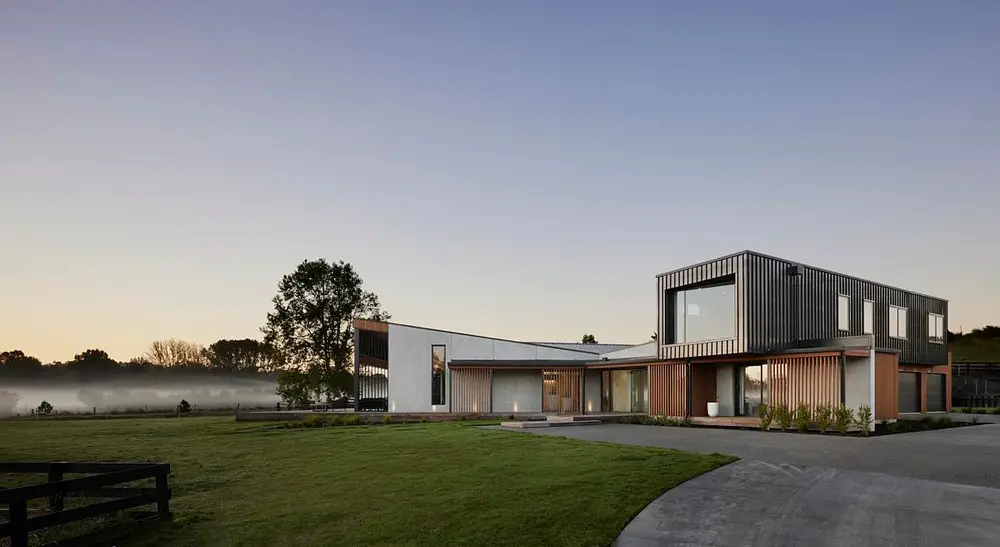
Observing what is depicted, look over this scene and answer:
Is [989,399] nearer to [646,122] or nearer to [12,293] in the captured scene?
[646,122]

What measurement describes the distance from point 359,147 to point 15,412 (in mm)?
35658

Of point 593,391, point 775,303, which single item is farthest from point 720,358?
point 593,391

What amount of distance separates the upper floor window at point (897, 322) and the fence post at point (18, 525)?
31034 mm

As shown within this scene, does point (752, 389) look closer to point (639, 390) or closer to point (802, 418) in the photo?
point (802, 418)

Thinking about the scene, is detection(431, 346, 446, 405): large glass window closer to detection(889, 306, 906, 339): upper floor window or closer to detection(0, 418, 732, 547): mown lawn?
detection(0, 418, 732, 547): mown lawn

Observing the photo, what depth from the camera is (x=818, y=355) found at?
811 inches

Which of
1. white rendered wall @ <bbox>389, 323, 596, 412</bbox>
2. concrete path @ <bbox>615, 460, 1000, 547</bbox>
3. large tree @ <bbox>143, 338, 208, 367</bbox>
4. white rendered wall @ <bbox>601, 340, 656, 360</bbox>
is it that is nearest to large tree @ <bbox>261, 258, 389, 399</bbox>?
white rendered wall @ <bbox>389, 323, 596, 412</bbox>

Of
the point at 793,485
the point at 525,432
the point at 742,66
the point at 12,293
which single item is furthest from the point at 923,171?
the point at 12,293

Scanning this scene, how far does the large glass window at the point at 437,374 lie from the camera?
33.3 metres

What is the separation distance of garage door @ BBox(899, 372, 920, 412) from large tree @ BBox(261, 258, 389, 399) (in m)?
36.6

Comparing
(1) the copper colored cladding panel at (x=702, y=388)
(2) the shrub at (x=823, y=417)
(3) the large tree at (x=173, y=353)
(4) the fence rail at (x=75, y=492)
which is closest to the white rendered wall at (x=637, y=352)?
(1) the copper colored cladding panel at (x=702, y=388)

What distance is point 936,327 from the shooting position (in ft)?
108

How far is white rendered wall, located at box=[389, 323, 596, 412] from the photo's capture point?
33469 millimetres

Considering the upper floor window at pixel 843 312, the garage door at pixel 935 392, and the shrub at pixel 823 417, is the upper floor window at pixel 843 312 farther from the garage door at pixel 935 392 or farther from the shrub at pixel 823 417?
the garage door at pixel 935 392
